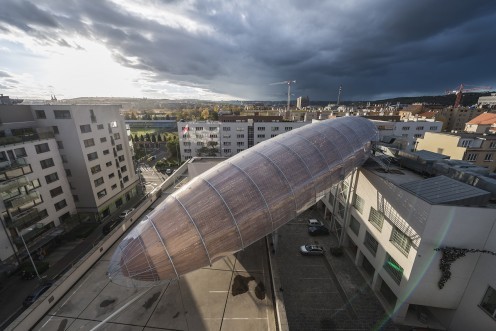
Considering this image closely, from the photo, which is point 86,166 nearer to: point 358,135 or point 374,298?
point 358,135

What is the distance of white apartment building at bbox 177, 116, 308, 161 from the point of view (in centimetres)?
6625

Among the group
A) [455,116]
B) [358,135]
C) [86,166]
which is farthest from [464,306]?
[455,116]

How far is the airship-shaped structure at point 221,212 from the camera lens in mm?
10703

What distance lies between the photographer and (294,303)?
806 inches

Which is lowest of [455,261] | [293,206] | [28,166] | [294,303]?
[294,303]

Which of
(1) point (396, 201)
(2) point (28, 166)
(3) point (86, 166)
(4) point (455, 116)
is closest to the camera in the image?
(1) point (396, 201)

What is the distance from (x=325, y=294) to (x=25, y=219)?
130ft

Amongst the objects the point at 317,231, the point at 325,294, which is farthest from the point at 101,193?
the point at 325,294

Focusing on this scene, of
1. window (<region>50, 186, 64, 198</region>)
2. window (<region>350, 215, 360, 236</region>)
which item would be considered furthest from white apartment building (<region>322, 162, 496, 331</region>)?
window (<region>50, 186, 64, 198</region>)

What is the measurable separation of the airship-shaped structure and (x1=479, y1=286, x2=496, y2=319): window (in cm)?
1381

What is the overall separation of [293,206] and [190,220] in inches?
266

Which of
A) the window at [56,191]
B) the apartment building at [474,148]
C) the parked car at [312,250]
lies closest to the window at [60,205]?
the window at [56,191]

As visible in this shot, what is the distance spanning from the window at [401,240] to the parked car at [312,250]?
30.7 ft

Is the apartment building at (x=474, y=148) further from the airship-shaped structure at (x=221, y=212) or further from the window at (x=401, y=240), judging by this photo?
the airship-shaped structure at (x=221, y=212)
